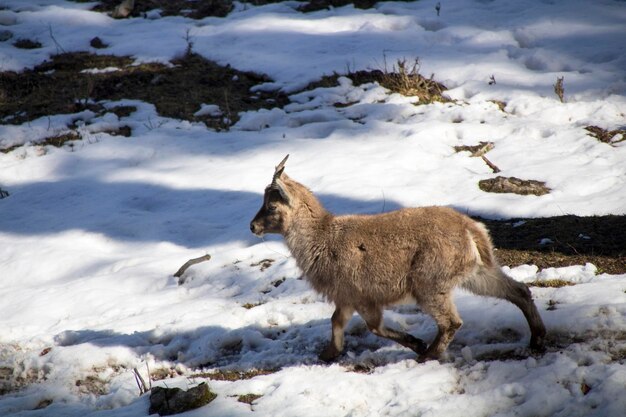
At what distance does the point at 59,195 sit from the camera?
12.0 m

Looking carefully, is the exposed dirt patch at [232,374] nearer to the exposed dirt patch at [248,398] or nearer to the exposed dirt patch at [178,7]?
the exposed dirt patch at [248,398]

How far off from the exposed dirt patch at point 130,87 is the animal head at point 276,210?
7416 mm

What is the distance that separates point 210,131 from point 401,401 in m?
9.73

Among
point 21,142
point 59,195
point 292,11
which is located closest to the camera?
point 59,195

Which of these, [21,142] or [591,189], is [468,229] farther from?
[21,142]

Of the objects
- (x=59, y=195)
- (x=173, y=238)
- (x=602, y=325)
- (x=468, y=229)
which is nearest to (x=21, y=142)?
(x=59, y=195)

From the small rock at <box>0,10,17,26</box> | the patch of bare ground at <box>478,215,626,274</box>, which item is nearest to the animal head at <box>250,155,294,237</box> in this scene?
the patch of bare ground at <box>478,215,626,274</box>

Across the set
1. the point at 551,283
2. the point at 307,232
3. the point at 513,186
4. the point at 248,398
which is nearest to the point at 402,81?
the point at 513,186

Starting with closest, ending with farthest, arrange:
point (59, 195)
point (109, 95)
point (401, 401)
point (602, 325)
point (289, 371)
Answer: point (401, 401)
point (602, 325)
point (289, 371)
point (59, 195)
point (109, 95)

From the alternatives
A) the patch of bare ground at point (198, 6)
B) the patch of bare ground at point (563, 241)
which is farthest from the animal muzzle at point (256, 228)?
the patch of bare ground at point (198, 6)

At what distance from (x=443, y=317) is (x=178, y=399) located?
2.56 metres

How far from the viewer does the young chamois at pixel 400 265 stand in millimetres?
6027

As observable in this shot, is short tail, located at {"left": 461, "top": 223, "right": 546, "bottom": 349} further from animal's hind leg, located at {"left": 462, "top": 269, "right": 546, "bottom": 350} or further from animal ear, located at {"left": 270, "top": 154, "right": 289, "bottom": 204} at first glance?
animal ear, located at {"left": 270, "top": 154, "right": 289, "bottom": 204}

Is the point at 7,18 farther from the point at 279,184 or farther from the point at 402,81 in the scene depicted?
the point at 279,184
